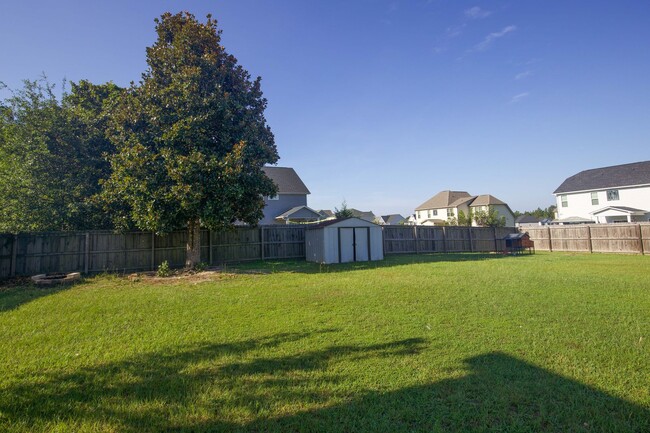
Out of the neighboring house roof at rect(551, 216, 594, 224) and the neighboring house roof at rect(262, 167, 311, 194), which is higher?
the neighboring house roof at rect(262, 167, 311, 194)

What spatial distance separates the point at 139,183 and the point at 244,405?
10000 mm

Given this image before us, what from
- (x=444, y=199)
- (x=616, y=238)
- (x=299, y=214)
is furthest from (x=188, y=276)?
(x=444, y=199)

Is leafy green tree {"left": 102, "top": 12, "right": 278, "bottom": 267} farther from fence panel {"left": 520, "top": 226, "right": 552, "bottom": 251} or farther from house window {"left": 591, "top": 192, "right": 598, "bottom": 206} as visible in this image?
house window {"left": 591, "top": 192, "right": 598, "bottom": 206}

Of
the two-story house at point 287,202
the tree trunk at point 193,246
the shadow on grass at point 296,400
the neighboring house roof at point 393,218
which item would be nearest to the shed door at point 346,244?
the tree trunk at point 193,246

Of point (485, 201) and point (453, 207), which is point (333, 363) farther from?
point (453, 207)

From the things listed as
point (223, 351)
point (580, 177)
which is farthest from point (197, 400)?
point (580, 177)

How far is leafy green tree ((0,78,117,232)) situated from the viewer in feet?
39.6

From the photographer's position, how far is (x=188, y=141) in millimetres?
11109

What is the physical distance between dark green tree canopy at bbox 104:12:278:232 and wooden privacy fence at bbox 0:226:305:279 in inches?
63.0

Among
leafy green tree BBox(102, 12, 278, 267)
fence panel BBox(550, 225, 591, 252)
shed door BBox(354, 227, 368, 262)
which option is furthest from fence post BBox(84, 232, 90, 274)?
fence panel BBox(550, 225, 591, 252)

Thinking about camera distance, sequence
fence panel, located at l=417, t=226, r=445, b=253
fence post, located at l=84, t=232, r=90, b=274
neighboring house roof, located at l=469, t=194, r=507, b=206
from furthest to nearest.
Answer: neighboring house roof, located at l=469, t=194, r=507, b=206 < fence panel, located at l=417, t=226, r=445, b=253 < fence post, located at l=84, t=232, r=90, b=274

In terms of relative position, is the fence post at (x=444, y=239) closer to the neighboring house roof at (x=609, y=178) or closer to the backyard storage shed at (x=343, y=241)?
the backyard storage shed at (x=343, y=241)

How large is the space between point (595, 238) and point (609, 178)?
15335mm

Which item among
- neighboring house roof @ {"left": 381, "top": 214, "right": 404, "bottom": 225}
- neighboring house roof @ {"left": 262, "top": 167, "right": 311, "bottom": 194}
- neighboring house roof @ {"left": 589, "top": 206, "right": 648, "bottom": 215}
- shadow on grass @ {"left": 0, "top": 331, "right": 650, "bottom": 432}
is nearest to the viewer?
shadow on grass @ {"left": 0, "top": 331, "right": 650, "bottom": 432}
